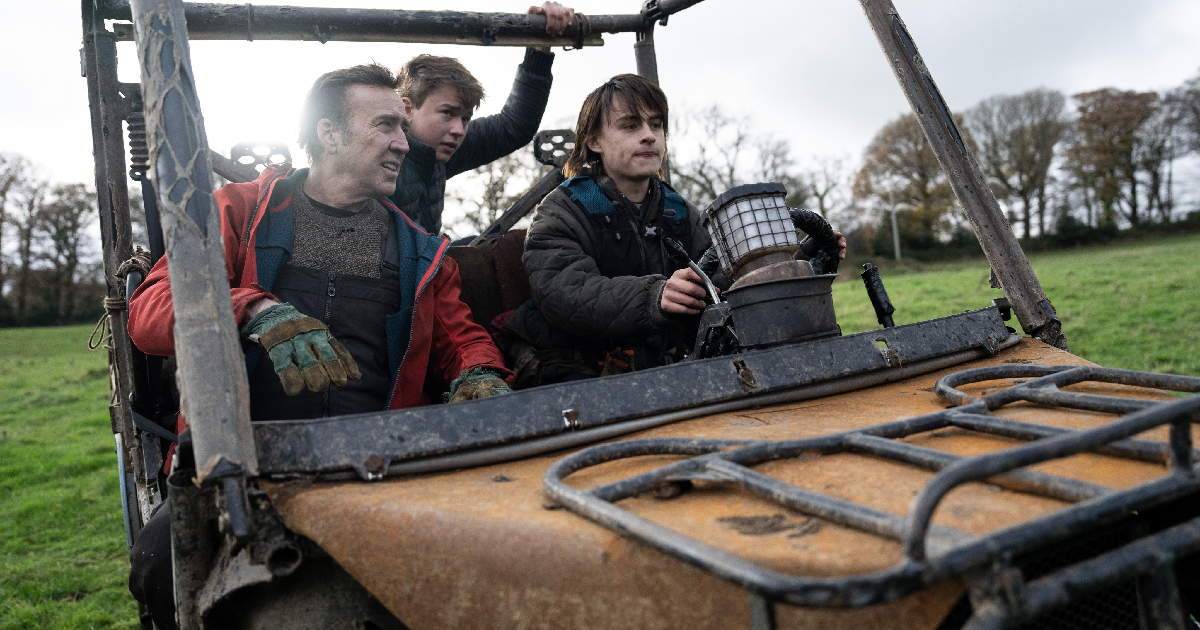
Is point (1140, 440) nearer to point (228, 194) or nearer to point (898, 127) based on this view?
point (228, 194)

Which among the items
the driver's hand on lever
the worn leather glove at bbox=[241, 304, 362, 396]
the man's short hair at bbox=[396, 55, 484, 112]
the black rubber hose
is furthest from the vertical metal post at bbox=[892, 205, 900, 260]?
the worn leather glove at bbox=[241, 304, 362, 396]

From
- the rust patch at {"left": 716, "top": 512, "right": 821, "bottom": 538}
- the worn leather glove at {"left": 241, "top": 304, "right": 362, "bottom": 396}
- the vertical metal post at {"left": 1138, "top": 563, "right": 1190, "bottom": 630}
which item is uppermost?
the worn leather glove at {"left": 241, "top": 304, "right": 362, "bottom": 396}

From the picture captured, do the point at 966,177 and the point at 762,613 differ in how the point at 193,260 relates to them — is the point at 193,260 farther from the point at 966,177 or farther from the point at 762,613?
the point at 966,177

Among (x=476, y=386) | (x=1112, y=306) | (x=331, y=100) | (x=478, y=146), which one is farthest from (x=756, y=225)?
(x=1112, y=306)

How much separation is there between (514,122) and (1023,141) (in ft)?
146

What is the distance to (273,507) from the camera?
123cm

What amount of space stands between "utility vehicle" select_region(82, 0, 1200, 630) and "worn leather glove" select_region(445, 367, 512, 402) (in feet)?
2.14

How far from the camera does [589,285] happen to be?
8.45 ft

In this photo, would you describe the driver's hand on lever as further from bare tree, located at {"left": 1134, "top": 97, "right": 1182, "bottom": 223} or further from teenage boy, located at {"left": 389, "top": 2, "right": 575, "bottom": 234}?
bare tree, located at {"left": 1134, "top": 97, "right": 1182, "bottom": 223}

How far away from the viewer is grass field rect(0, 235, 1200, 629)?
438cm

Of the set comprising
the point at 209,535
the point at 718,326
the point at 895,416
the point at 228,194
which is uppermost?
the point at 228,194

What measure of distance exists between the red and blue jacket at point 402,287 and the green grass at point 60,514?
2510mm

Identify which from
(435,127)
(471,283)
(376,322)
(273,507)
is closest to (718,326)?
(376,322)

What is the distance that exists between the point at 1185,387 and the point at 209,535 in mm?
1791
